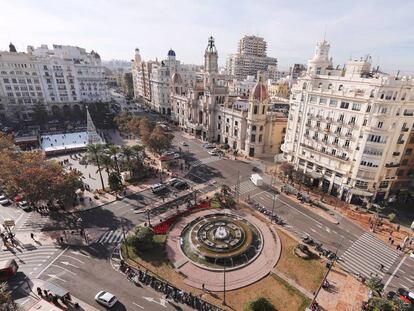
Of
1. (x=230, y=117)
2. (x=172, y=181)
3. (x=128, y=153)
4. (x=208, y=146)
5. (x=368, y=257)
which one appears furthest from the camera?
(x=208, y=146)

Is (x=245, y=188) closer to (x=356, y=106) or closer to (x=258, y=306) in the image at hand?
(x=356, y=106)

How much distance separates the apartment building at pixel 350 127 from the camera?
57.7m

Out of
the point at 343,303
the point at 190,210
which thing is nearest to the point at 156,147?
the point at 190,210

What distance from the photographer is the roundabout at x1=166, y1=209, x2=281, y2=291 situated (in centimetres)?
4438

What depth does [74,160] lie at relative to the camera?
91438 millimetres

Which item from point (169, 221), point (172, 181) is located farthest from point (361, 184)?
point (172, 181)

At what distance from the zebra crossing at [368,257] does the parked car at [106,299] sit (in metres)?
42.6

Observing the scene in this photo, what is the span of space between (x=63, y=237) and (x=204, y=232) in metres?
31.2

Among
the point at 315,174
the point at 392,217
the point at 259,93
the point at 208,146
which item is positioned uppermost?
the point at 259,93

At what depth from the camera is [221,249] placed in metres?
49.8

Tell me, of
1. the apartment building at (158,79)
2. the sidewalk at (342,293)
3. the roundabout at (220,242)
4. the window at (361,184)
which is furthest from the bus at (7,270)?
the apartment building at (158,79)

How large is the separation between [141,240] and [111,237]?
400 inches

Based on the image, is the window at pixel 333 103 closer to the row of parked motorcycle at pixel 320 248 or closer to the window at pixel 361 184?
the window at pixel 361 184

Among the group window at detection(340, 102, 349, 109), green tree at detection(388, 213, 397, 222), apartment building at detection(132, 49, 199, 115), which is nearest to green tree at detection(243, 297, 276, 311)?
green tree at detection(388, 213, 397, 222)
